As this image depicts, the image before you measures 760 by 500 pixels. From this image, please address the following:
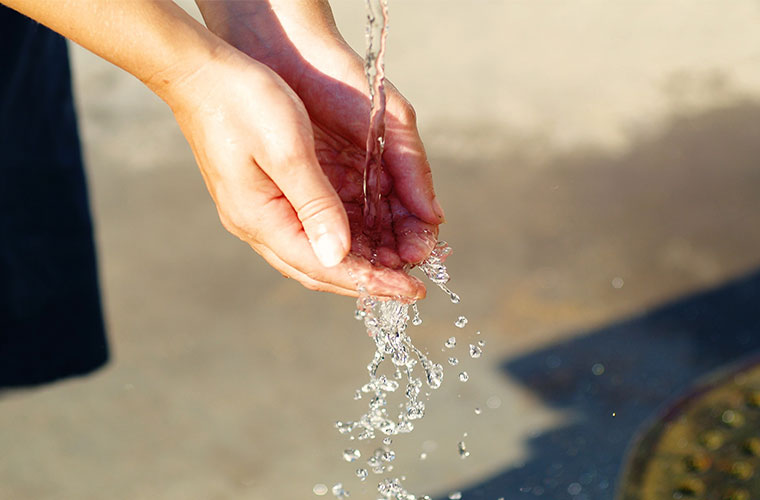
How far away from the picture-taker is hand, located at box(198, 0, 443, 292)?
4.10ft

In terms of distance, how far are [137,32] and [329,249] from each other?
38 cm

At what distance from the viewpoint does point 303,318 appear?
7.80 feet

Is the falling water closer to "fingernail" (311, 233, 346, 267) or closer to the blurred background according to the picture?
"fingernail" (311, 233, 346, 267)

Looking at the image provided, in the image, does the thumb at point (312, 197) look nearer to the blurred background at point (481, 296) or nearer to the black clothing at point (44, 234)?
the black clothing at point (44, 234)

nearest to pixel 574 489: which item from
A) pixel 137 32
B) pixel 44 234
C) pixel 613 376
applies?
pixel 613 376

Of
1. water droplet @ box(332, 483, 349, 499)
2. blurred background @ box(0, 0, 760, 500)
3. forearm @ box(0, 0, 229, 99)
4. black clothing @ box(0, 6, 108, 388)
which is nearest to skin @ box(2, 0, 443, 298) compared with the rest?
forearm @ box(0, 0, 229, 99)

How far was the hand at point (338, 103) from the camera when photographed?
125cm

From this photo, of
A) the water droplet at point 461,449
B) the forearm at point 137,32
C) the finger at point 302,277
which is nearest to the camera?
the forearm at point 137,32

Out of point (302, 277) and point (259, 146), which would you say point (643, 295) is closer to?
point (302, 277)

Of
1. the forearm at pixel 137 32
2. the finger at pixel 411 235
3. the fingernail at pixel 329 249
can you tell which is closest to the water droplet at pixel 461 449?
the finger at pixel 411 235

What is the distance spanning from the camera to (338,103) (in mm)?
1290

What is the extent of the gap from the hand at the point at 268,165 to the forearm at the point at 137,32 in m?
0.03

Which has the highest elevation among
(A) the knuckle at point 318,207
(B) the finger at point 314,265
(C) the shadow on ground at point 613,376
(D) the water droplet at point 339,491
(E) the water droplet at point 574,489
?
(A) the knuckle at point 318,207

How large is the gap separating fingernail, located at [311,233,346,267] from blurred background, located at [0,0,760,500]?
1030 millimetres
